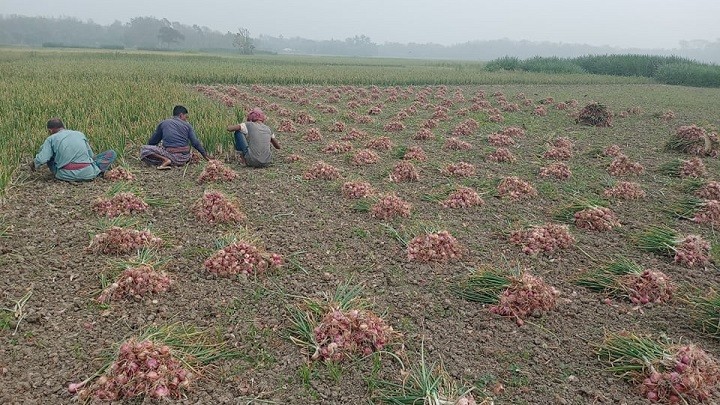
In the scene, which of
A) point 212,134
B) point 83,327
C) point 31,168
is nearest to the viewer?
point 83,327

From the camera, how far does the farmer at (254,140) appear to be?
31.3 ft

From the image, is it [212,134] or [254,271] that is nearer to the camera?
[254,271]

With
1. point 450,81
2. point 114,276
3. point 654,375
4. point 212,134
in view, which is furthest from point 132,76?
point 654,375

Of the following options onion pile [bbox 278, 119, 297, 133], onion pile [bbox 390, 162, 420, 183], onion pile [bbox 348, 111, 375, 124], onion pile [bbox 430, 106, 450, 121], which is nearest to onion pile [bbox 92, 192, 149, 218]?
onion pile [bbox 390, 162, 420, 183]

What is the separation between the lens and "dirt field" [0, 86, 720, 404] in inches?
146

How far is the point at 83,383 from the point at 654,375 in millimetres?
4437

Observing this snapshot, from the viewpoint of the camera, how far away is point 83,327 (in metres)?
4.21

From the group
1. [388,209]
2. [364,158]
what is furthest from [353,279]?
[364,158]

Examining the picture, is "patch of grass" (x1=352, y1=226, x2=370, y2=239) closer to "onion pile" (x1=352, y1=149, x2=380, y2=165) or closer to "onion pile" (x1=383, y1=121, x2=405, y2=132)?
"onion pile" (x1=352, y1=149, x2=380, y2=165)

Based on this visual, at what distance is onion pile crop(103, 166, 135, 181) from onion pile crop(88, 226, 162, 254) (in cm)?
286

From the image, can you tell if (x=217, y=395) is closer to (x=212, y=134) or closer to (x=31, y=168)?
(x=31, y=168)

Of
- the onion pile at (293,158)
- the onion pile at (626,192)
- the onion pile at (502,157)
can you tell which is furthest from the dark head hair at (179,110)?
the onion pile at (626,192)

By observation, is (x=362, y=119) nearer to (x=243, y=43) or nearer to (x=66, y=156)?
(x=66, y=156)

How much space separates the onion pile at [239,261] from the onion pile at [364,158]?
5144 mm
